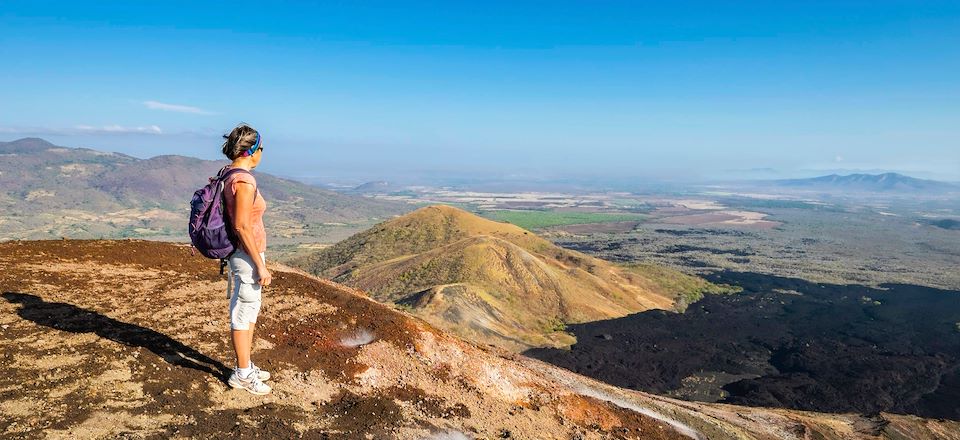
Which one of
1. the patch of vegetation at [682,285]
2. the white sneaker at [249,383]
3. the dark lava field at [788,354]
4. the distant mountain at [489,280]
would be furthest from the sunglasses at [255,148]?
the patch of vegetation at [682,285]

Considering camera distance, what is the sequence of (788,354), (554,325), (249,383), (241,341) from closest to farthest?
(241,341) → (249,383) → (788,354) → (554,325)

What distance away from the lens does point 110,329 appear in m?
9.05

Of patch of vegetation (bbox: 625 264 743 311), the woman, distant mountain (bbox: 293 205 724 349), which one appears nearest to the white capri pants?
the woman

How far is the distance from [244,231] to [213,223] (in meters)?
0.40

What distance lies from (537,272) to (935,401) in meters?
37.9

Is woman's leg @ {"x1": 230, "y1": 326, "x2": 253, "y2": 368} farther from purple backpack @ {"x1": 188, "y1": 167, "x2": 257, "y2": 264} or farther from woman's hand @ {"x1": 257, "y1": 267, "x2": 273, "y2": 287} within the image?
purple backpack @ {"x1": 188, "y1": 167, "x2": 257, "y2": 264}

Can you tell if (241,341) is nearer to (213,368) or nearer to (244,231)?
(244,231)

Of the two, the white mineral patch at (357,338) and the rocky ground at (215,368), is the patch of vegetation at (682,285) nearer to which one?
the rocky ground at (215,368)

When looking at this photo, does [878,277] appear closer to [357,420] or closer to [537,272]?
[537,272]

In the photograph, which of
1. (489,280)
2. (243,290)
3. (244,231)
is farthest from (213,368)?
(489,280)

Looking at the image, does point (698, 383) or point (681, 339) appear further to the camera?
point (681, 339)

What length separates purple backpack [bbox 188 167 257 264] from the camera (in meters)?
5.85

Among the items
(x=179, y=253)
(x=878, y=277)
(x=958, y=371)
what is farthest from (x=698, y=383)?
(x=878, y=277)

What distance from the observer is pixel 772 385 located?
42.9 m
